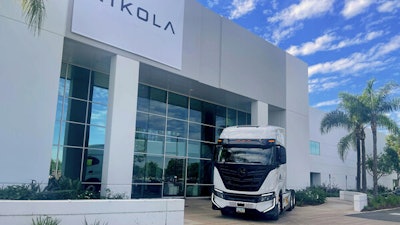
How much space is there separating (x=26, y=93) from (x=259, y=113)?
14232 mm

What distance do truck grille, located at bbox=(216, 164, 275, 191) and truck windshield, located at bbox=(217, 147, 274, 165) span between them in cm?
24

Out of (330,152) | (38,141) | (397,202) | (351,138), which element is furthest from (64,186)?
(330,152)

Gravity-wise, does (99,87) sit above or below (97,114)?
above

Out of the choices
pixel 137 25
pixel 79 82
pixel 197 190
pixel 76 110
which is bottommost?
pixel 197 190

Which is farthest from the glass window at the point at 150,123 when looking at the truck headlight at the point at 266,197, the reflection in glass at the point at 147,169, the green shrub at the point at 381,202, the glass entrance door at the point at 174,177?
the green shrub at the point at 381,202

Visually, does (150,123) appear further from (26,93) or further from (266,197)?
(266,197)

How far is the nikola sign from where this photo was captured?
13961 millimetres

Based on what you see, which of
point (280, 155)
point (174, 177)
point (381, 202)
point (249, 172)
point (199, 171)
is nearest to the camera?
point (249, 172)

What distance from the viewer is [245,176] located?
45.9ft

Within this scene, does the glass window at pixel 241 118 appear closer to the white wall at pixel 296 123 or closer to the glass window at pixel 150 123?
the white wall at pixel 296 123

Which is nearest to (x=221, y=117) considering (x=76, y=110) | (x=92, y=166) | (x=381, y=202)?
(x=92, y=166)

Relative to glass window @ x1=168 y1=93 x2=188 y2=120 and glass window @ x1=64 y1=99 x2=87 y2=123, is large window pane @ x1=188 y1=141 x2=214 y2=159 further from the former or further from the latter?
glass window @ x1=64 y1=99 x2=87 y2=123

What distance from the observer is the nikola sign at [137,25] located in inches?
550

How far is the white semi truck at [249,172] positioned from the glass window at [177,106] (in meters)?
7.11
